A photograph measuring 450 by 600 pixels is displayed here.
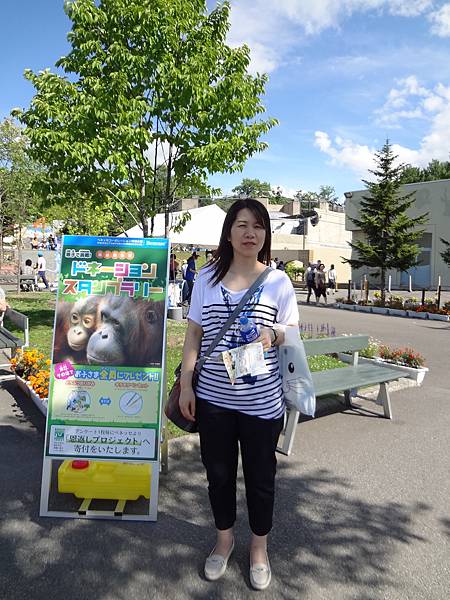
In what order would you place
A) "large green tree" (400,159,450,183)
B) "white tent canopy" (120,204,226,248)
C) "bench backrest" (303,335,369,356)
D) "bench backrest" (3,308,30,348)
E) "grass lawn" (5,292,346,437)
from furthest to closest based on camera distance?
"large green tree" (400,159,450,183) < "white tent canopy" (120,204,226,248) < "grass lawn" (5,292,346,437) < "bench backrest" (3,308,30,348) < "bench backrest" (303,335,369,356)

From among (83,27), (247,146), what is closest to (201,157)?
(247,146)

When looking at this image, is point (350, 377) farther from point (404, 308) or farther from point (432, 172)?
point (432, 172)

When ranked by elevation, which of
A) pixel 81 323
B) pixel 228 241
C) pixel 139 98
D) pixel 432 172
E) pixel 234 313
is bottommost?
pixel 81 323

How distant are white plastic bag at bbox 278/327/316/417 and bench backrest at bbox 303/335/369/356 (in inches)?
97.5

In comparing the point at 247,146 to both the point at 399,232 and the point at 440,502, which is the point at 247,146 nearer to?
the point at 440,502

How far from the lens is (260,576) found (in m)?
2.51

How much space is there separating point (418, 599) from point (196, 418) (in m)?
1.50

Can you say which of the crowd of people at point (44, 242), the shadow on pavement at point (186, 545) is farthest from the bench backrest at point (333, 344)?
the crowd of people at point (44, 242)

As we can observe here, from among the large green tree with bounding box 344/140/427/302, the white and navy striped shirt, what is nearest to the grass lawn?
the white and navy striped shirt

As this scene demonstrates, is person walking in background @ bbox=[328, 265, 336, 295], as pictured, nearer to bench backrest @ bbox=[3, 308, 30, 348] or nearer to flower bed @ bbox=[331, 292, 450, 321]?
flower bed @ bbox=[331, 292, 450, 321]

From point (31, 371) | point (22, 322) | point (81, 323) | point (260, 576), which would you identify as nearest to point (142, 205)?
point (22, 322)

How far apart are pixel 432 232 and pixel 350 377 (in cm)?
2767

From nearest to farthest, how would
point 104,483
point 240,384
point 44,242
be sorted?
point 240,384 < point 104,483 < point 44,242

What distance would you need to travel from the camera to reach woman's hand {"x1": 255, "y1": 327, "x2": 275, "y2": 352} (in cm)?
237
